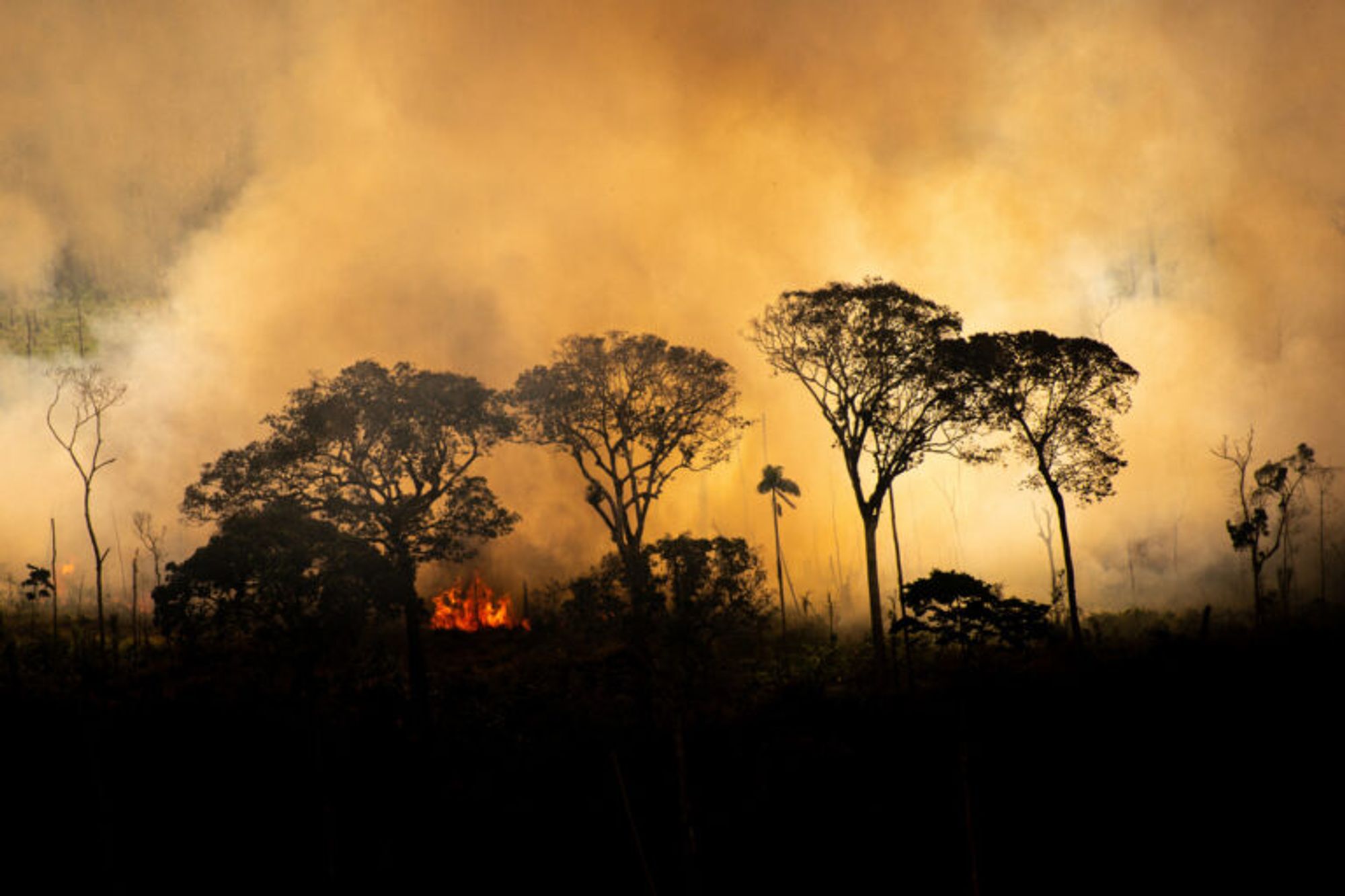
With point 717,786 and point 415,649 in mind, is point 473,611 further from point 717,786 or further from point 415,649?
point 717,786

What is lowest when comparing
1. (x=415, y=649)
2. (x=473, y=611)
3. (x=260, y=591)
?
(x=473, y=611)

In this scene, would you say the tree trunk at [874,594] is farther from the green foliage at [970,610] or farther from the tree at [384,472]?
the tree at [384,472]

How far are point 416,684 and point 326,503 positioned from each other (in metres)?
9.25

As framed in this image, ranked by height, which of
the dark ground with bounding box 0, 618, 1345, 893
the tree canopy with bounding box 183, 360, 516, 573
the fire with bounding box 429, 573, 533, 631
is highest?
the tree canopy with bounding box 183, 360, 516, 573

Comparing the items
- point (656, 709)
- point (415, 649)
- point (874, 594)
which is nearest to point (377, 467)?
point (415, 649)

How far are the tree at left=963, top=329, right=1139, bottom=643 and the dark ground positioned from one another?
369 inches

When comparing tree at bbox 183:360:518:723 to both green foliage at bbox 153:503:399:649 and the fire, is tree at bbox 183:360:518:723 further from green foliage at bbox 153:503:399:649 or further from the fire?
the fire

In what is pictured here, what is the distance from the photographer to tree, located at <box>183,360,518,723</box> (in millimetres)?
34125

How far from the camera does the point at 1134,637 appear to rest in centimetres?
4884

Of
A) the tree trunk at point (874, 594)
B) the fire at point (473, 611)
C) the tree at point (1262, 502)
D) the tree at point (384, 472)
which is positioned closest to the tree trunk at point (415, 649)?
the tree at point (384, 472)

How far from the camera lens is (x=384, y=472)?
36125 millimetres

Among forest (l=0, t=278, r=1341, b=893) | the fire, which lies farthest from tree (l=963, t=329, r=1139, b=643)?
the fire

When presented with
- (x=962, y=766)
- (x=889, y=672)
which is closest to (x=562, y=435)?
(x=889, y=672)

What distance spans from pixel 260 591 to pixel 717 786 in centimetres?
1838
